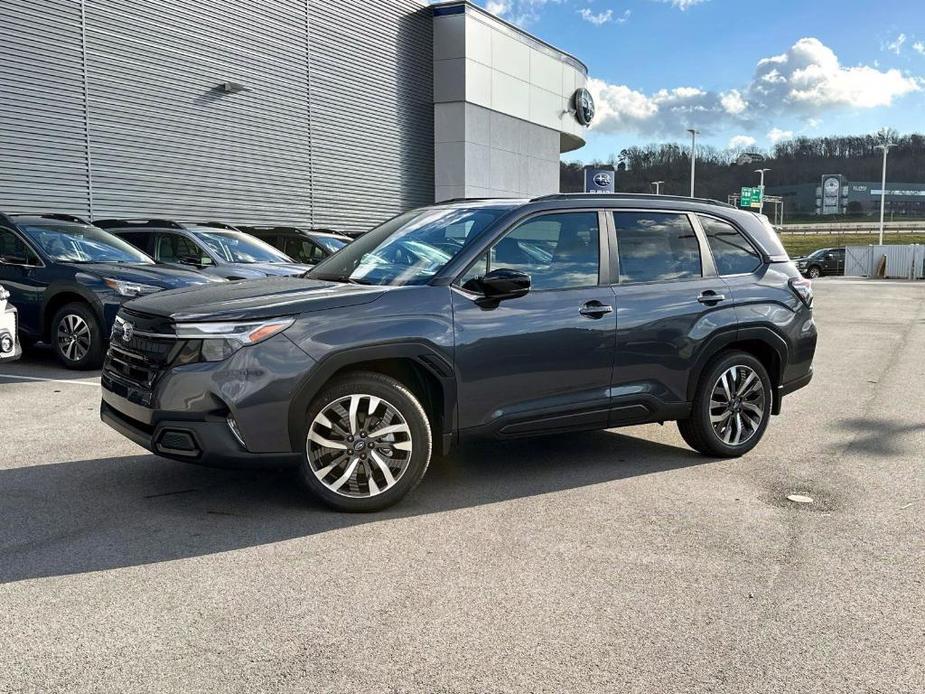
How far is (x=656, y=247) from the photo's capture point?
5.66 metres

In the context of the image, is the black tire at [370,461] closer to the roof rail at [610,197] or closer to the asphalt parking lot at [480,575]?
the asphalt parking lot at [480,575]

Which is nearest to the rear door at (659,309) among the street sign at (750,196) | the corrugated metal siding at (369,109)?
the corrugated metal siding at (369,109)

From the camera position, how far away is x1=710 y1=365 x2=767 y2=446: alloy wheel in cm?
584

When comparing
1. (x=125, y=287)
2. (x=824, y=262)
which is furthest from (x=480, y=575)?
(x=824, y=262)

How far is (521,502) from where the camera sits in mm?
4859

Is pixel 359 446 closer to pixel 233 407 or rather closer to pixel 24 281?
pixel 233 407

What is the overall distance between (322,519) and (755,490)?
2639 millimetres

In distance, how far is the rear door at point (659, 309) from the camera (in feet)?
17.6

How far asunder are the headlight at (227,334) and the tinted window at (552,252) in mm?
1152

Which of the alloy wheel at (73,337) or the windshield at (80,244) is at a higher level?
the windshield at (80,244)

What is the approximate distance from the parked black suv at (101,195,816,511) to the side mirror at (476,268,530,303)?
0.04ft

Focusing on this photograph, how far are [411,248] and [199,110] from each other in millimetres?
15712

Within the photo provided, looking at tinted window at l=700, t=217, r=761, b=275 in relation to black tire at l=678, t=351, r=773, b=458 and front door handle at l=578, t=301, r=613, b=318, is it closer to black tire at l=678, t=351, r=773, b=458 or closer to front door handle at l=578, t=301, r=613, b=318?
black tire at l=678, t=351, r=773, b=458

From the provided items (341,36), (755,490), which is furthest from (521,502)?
(341,36)
